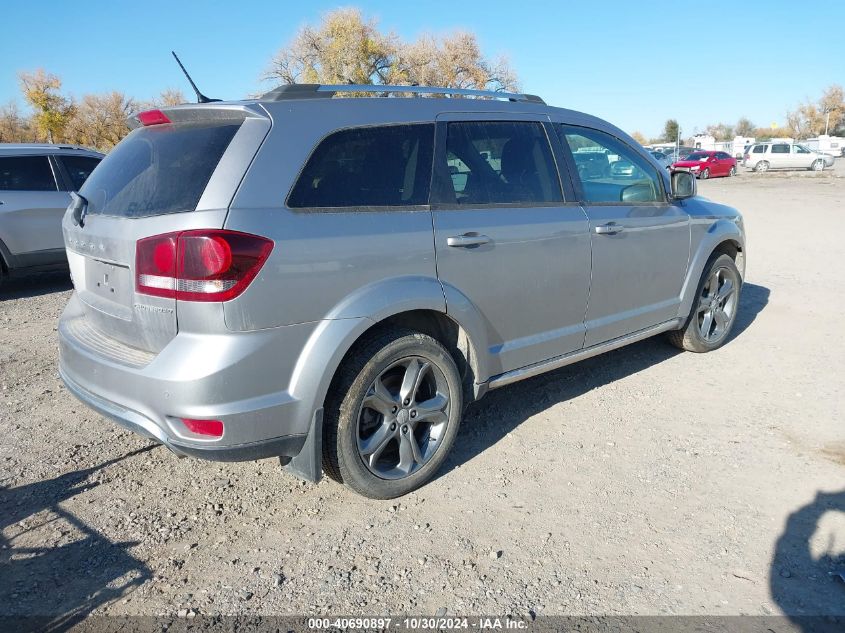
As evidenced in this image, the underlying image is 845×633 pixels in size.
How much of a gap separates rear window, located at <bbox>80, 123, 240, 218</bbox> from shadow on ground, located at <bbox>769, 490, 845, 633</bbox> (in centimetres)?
283

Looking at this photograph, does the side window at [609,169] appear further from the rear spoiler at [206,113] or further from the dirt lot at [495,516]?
the rear spoiler at [206,113]

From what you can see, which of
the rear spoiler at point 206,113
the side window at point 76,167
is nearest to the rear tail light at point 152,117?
the rear spoiler at point 206,113

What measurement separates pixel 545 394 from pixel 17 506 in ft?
10.6

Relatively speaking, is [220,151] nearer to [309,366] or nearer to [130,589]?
[309,366]

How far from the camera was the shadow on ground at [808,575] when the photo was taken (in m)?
2.48

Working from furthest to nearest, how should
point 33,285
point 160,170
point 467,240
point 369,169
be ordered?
1. point 33,285
2. point 467,240
3. point 369,169
4. point 160,170

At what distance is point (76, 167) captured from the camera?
332 inches

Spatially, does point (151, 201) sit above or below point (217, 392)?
above

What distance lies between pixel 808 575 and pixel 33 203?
856cm

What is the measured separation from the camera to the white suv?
131 feet

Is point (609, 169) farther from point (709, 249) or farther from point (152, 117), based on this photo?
point (152, 117)

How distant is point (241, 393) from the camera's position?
8.73ft

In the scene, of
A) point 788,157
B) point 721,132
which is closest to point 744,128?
point 721,132

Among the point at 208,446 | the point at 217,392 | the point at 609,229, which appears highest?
the point at 609,229
